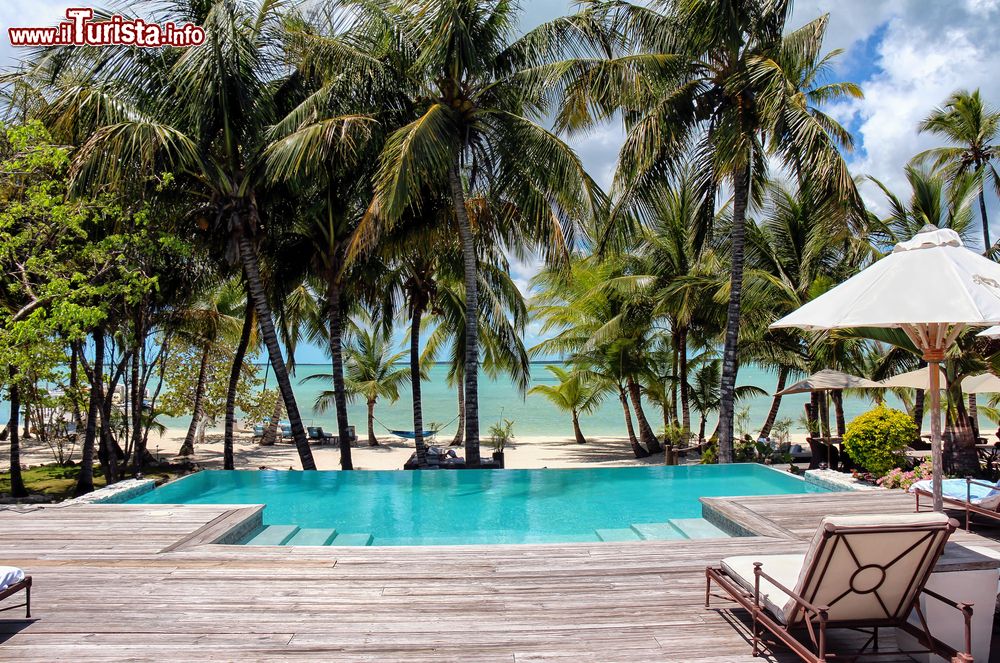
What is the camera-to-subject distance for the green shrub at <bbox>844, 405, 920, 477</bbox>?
8938mm

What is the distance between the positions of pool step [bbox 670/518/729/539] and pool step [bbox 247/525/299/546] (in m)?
4.01

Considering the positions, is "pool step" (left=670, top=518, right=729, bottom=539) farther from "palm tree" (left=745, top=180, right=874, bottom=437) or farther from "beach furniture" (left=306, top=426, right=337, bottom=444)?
"beach furniture" (left=306, top=426, right=337, bottom=444)

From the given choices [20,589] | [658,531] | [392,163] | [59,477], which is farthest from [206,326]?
[20,589]

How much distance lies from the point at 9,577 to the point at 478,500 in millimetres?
6347

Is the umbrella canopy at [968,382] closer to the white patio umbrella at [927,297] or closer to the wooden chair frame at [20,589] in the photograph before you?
the white patio umbrella at [927,297]

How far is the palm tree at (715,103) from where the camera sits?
10.5 m

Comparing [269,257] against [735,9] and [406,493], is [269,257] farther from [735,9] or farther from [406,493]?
[735,9]

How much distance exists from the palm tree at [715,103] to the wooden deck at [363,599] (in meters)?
6.46

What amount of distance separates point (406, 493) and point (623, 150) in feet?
22.0

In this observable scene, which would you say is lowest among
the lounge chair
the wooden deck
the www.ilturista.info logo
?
the wooden deck

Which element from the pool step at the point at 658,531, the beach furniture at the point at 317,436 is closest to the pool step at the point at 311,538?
the pool step at the point at 658,531

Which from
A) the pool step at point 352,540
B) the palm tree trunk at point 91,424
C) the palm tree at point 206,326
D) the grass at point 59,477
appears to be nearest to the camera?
the pool step at point 352,540

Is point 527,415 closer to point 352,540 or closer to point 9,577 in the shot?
point 352,540

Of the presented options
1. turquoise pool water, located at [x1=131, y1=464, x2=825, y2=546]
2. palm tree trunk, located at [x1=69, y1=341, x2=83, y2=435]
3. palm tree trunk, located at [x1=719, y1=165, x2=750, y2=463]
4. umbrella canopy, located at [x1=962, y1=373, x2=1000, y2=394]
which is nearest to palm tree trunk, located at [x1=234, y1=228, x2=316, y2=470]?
turquoise pool water, located at [x1=131, y1=464, x2=825, y2=546]
